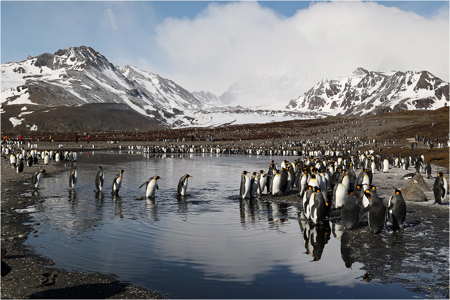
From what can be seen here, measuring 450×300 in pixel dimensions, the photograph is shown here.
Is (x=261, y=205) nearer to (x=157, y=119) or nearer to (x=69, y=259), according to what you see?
(x=69, y=259)

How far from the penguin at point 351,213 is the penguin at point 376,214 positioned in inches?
15.9

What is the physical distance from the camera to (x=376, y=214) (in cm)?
915

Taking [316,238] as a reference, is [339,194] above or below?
above

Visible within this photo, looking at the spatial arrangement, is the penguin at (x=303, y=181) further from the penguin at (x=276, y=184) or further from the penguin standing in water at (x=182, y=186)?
the penguin standing in water at (x=182, y=186)

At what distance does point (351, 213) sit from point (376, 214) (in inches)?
25.9

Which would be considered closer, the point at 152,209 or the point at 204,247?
the point at 204,247

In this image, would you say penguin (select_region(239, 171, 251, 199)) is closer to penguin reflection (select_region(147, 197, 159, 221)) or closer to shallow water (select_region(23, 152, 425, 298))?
shallow water (select_region(23, 152, 425, 298))

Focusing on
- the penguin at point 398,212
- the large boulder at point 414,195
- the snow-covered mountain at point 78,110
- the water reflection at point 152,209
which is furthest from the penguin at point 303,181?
the snow-covered mountain at point 78,110

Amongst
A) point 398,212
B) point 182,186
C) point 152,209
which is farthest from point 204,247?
point 182,186

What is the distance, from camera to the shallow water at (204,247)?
6289 millimetres

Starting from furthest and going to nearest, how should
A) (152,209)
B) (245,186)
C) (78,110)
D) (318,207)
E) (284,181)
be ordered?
1. (78,110)
2. (284,181)
3. (245,186)
4. (152,209)
5. (318,207)

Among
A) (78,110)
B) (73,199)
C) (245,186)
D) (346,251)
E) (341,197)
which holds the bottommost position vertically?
(346,251)

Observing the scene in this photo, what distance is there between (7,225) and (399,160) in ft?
76.0

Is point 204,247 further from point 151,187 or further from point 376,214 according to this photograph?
point 151,187
